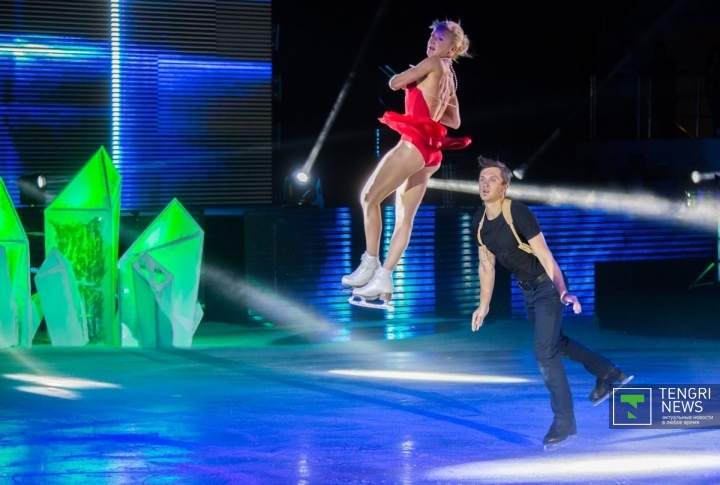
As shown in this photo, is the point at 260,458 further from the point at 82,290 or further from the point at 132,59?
the point at 132,59

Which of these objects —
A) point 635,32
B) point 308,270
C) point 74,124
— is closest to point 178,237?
point 308,270

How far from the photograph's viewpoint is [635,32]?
15.6 metres

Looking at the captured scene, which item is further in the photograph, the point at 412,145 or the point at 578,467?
the point at 578,467

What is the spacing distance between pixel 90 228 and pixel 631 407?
19.5 ft

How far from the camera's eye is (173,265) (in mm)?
10773

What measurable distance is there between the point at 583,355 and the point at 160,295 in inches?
205

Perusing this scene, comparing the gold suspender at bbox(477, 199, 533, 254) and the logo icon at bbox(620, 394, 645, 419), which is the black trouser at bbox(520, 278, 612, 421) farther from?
the logo icon at bbox(620, 394, 645, 419)

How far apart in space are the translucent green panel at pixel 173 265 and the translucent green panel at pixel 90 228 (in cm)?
25

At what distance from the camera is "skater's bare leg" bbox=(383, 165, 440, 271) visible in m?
5.16

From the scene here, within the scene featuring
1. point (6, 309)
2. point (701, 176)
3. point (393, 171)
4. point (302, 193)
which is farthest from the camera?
point (701, 176)

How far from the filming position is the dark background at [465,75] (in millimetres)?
13219

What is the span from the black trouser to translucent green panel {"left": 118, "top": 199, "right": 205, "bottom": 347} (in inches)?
200

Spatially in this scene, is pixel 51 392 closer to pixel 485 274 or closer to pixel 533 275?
pixel 485 274

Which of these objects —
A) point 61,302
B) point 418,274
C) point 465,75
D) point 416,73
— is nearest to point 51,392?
point 61,302
